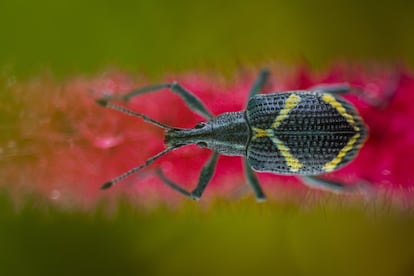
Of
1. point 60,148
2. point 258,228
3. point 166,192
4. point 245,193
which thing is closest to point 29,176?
point 60,148

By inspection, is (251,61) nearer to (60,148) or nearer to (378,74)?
(378,74)

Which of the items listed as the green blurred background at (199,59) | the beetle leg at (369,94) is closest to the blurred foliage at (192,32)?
the green blurred background at (199,59)

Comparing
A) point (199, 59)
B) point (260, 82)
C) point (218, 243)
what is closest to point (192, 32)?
point (199, 59)

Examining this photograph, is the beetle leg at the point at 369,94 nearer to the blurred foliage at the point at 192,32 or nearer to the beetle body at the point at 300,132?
the beetle body at the point at 300,132

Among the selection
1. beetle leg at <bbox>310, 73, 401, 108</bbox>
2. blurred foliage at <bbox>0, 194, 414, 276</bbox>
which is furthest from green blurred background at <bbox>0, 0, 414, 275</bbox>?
beetle leg at <bbox>310, 73, 401, 108</bbox>

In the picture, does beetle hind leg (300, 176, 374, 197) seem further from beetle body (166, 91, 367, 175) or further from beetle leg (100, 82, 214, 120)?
beetle leg (100, 82, 214, 120)
